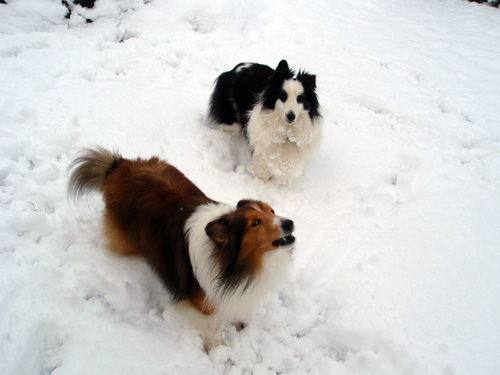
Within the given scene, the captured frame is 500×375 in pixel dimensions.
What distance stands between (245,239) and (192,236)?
0.41 metres

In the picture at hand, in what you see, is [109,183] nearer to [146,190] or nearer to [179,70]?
[146,190]

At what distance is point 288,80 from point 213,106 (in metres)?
1.23

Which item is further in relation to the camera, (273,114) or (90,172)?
(273,114)

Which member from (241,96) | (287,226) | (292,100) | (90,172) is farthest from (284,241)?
(241,96)

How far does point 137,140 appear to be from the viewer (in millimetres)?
3590

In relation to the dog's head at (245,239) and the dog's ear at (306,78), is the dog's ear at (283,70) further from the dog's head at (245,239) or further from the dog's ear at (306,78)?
the dog's head at (245,239)

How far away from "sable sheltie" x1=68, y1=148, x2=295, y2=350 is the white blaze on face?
1.53m

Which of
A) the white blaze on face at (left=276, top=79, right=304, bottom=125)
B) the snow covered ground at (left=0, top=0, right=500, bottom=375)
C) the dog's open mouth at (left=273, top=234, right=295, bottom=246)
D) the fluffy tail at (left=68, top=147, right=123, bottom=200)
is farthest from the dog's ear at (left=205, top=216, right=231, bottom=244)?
the white blaze on face at (left=276, top=79, right=304, bottom=125)

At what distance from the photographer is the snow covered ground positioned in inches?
87.9

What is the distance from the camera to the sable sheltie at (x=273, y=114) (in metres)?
3.38

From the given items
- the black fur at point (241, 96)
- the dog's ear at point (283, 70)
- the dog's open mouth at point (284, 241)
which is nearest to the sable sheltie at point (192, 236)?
the dog's open mouth at point (284, 241)

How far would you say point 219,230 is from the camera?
1.80 meters

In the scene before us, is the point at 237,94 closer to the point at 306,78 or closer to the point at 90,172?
the point at 306,78

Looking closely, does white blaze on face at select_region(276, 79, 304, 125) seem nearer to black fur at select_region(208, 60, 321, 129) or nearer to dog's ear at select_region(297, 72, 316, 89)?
dog's ear at select_region(297, 72, 316, 89)
